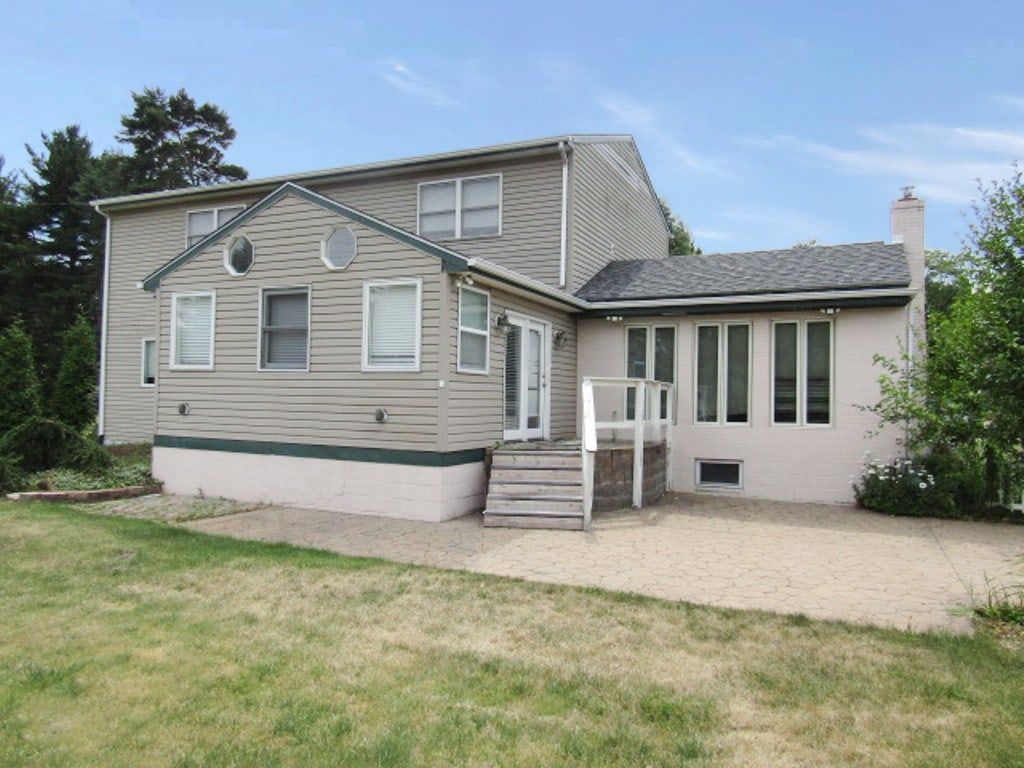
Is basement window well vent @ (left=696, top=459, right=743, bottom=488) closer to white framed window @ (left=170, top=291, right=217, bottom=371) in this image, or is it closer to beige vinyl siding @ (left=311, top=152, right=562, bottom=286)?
beige vinyl siding @ (left=311, top=152, right=562, bottom=286)

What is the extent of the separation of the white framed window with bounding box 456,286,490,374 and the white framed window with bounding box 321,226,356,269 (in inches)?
68.7

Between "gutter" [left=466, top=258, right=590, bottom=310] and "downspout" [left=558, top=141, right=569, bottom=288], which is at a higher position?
"downspout" [left=558, top=141, right=569, bottom=288]

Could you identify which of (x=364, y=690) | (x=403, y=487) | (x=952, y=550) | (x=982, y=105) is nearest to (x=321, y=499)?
(x=403, y=487)

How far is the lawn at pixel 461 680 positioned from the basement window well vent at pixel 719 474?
6886 mm

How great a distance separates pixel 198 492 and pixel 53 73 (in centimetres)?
886

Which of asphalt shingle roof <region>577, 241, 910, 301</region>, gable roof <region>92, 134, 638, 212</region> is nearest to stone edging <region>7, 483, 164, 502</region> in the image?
gable roof <region>92, 134, 638, 212</region>

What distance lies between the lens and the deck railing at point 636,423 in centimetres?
873

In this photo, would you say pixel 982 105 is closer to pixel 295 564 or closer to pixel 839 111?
pixel 839 111

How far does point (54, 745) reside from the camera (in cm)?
309

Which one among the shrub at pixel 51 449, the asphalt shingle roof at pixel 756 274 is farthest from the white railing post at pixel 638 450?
the shrub at pixel 51 449

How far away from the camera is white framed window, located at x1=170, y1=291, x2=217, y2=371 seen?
10.9 metres

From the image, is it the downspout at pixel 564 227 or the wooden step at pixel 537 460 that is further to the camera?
the downspout at pixel 564 227

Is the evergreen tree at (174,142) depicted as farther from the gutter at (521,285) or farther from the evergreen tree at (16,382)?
the gutter at (521,285)

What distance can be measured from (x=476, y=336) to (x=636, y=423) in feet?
8.61
